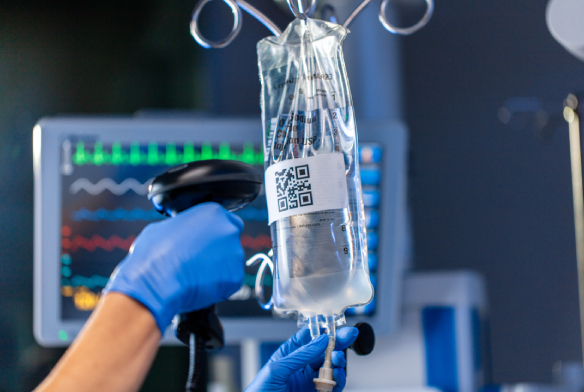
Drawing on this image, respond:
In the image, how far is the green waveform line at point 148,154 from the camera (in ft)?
4.08

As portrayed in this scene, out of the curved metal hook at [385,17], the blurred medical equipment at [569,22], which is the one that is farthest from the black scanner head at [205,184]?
the blurred medical equipment at [569,22]

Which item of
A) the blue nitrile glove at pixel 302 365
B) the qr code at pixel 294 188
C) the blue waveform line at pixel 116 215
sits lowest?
the blue nitrile glove at pixel 302 365

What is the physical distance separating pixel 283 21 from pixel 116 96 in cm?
74

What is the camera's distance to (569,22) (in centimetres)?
81

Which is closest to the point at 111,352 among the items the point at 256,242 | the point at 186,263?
the point at 186,263

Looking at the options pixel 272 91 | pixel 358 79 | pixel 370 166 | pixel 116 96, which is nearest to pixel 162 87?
pixel 116 96

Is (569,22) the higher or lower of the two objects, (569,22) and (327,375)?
the higher

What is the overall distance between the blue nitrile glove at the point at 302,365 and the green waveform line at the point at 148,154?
678 millimetres

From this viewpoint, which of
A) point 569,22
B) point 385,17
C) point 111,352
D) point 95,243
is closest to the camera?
point 111,352

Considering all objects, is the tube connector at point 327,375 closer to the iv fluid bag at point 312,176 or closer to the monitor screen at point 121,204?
the iv fluid bag at point 312,176

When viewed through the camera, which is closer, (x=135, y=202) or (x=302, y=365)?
(x=302, y=365)

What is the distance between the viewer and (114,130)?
1234mm

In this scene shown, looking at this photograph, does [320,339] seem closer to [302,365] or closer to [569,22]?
[302,365]

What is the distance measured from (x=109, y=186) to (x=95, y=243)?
151 millimetres
